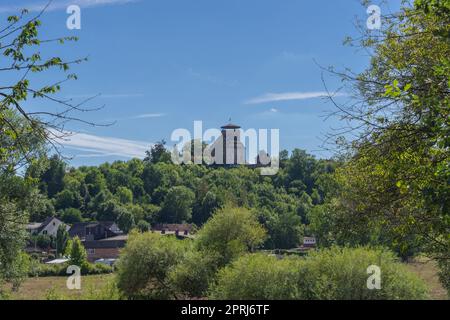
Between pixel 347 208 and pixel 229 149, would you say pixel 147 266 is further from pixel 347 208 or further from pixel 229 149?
pixel 229 149

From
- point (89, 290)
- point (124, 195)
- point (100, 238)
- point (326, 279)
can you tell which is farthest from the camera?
point (124, 195)

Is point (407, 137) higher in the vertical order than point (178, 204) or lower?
higher

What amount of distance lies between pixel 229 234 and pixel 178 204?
3062 inches

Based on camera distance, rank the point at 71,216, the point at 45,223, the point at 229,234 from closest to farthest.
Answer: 1. the point at 229,234
2. the point at 45,223
3. the point at 71,216

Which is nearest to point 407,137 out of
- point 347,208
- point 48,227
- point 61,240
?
point 347,208

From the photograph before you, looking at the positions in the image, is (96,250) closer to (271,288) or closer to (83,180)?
(83,180)

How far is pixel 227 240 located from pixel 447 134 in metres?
26.5

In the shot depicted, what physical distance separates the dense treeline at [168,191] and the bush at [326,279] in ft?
225

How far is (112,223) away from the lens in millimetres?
101875

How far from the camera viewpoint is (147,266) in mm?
30125

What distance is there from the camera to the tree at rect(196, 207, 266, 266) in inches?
1217

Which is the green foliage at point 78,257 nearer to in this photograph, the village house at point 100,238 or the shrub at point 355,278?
the village house at point 100,238

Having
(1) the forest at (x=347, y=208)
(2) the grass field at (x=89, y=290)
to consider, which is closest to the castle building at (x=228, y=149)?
(1) the forest at (x=347, y=208)
